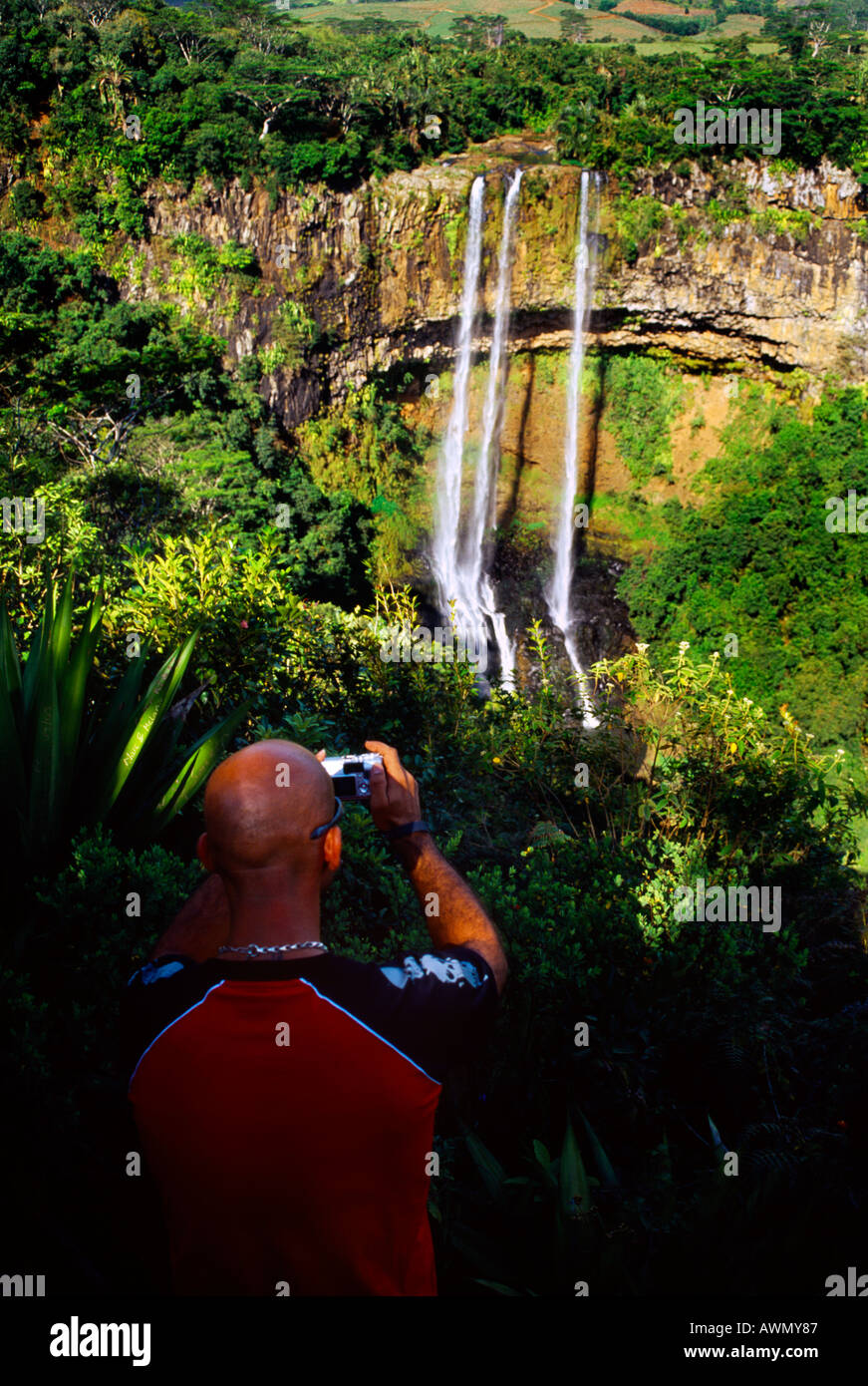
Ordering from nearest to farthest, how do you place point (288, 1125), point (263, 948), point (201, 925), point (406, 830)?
point (288, 1125), point (263, 948), point (201, 925), point (406, 830)

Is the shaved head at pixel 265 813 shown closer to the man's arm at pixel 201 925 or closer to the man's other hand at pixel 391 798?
the man's arm at pixel 201 925

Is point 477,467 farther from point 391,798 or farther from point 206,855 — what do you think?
point 206,855

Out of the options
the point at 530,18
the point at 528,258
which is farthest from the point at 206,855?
the point at 530,18

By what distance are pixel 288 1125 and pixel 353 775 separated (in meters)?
0.77

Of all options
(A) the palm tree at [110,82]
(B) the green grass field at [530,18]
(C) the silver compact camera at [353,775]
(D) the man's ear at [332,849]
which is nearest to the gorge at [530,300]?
(A) the palm tree at [110,82]

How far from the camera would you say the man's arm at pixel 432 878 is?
1662 mm

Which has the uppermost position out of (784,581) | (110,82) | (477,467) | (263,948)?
(110,82)

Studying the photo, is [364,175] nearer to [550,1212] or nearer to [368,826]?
[368,826]

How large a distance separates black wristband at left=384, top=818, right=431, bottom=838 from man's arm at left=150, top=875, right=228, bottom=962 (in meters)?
0.37

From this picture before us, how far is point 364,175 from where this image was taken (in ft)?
65.7

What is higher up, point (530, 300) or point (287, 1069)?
point (530, 300)

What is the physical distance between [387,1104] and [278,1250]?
0.28m

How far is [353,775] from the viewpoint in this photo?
190cm

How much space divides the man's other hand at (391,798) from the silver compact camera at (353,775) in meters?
0.01
